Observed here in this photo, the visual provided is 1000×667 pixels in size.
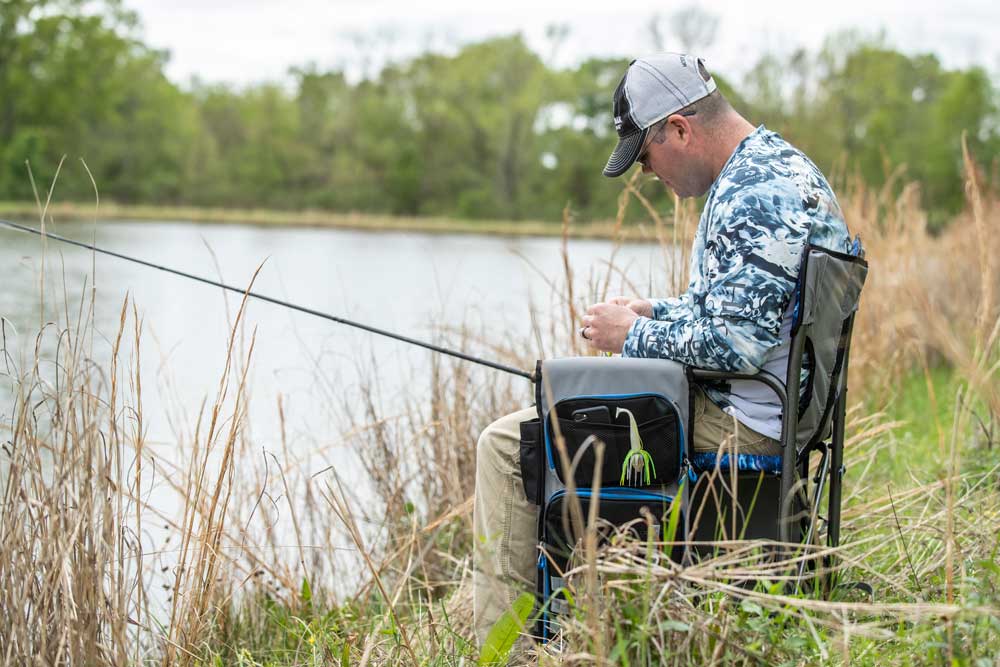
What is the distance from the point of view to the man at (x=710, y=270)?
195 centimetres

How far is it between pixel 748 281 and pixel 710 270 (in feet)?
0.28

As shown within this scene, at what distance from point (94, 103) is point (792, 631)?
43.3m

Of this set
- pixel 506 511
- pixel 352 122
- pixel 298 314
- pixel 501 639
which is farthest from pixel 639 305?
pixel 352 122

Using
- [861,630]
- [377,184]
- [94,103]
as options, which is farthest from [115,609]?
[377,184]

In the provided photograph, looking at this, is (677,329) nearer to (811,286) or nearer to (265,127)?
(811,286)

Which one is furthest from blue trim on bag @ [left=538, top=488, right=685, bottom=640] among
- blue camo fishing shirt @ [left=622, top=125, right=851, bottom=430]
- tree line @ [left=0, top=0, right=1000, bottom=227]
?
tree line @ [left=0, top=0, right=1000, bottom=227]

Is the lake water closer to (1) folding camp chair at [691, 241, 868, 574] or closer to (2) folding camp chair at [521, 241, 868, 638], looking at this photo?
(2) folding camp chair at [521, 241, 868, 638]

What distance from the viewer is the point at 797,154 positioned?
2.07 m

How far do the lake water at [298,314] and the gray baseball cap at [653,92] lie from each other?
837 millimetres

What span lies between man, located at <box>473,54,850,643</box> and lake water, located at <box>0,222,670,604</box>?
66 centimetres

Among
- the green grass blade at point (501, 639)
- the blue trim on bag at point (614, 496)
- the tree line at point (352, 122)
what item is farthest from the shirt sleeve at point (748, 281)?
the tree line at point (352, 122)

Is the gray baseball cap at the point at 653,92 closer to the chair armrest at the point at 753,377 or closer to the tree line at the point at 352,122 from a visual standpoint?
the chair armrest at the point at 753,377

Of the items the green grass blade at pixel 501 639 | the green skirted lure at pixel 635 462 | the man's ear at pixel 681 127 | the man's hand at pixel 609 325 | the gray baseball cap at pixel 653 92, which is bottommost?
the green grass blade at pixel 501 639

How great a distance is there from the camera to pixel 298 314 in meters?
8.83
